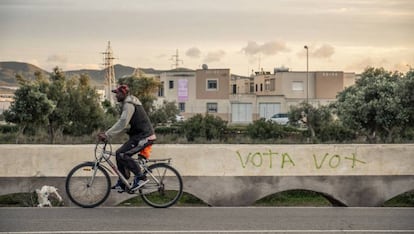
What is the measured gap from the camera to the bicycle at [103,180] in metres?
9.96

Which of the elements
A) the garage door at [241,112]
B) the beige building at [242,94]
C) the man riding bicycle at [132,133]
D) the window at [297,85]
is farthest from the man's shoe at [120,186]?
the window at [297,85]

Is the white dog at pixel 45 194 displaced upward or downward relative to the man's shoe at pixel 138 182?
downward

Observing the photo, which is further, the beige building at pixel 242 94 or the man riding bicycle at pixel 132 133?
the beige building at pixel 242 94

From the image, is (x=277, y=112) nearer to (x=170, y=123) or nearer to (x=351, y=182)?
(x=170, y=123)

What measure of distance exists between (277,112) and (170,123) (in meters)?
22.1

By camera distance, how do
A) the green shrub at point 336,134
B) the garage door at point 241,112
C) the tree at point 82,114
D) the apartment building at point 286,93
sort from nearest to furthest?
the green shrub at point 336,134
the tree at point 82,114
the apartment building at point 286,93
the garage door at point 241,112

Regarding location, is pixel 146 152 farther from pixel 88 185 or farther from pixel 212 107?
pixel 212 107

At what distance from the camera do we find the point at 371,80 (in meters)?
43.7

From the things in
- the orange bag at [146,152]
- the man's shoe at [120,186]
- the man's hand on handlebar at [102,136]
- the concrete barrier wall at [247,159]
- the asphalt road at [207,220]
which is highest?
the man's hand on handlebar at [102,136]

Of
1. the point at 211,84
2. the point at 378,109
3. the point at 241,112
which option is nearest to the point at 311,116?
the point at 378,109

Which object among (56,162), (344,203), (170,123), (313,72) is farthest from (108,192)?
(313,72)

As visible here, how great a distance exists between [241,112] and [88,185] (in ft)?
253

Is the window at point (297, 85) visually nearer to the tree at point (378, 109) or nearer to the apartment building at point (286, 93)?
the apartment building at point (286, 93)

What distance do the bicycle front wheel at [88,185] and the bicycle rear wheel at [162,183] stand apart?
591 millimetres
